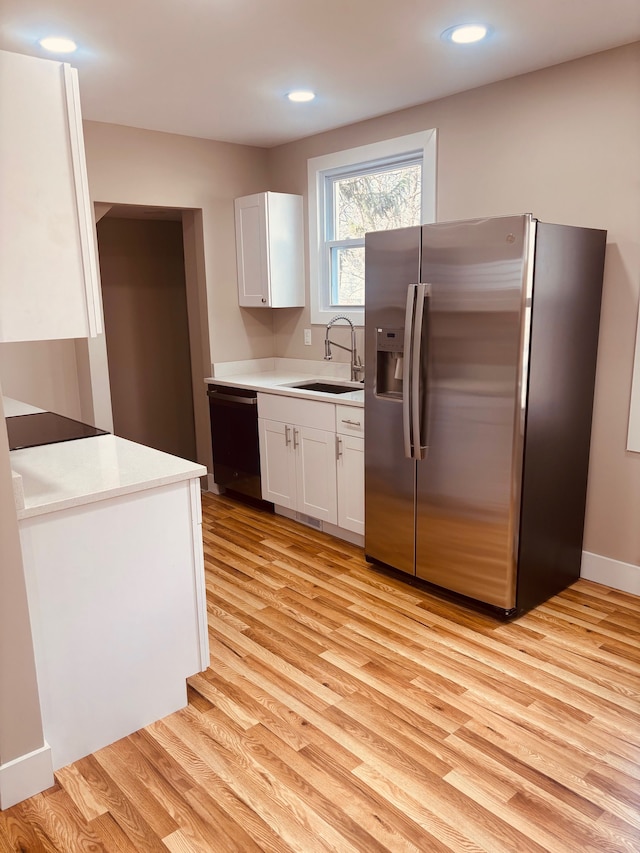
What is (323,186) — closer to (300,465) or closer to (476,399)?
(300,465)

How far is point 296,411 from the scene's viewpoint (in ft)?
13.0

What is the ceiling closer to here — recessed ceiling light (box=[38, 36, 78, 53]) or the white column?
recessed ceiling light (box=[38, 36, 78, 53])

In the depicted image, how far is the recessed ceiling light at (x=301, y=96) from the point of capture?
338 cm

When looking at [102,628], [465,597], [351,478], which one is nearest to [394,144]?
[351,478]

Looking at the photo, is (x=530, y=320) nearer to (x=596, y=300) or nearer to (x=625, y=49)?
(x=596, y=300)

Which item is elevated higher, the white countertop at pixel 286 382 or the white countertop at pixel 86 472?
the white countertop at pixel 286 382

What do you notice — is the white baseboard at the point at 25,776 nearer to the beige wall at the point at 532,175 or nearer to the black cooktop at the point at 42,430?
the black cooktop at the point at 42,430

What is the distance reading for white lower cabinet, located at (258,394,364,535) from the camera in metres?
3.67

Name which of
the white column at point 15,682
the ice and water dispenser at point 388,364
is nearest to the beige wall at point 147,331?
the ice and water dispenser at point 388,364

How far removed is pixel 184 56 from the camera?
2.82m

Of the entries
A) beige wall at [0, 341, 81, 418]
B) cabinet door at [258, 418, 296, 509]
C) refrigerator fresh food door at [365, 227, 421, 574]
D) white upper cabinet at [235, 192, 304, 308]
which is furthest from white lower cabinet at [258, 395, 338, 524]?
beige wall at [0, 341, 81, 418]

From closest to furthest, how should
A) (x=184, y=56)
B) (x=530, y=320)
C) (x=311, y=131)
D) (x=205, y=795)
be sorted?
(x=205, y=795) < (x=530, y=320) < (x=184, y=56) < (x=311, y=131)

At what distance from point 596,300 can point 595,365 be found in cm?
31

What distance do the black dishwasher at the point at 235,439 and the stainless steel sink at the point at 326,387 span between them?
1.09 ft
